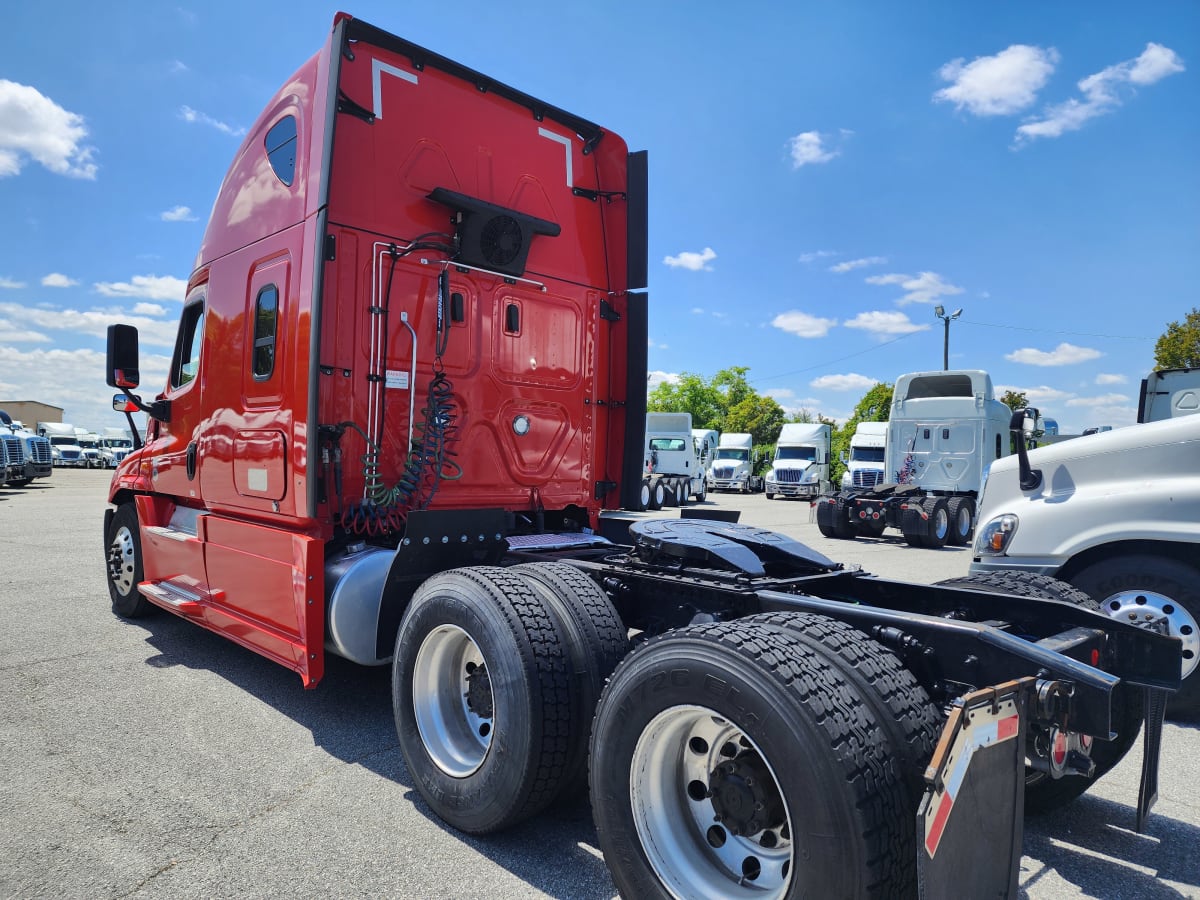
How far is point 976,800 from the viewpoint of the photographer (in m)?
1.91

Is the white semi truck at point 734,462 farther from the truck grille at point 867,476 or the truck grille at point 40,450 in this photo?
the truck grille at point 40,450

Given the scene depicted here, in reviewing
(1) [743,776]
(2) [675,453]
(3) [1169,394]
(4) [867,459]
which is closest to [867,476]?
(4) [867,459]

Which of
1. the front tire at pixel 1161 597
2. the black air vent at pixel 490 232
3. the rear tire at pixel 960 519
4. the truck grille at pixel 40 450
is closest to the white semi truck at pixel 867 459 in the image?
the rear tire at pixel 960 519

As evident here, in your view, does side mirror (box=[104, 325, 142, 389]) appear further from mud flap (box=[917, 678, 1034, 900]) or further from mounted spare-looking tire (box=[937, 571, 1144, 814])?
mud flap (box=[917, 678, 1034, 900])

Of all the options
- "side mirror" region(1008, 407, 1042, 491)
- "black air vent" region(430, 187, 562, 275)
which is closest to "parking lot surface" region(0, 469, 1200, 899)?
"side mirror" region(1008, 407, 1042, 491)

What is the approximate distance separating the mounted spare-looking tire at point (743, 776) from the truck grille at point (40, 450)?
98.9 feet

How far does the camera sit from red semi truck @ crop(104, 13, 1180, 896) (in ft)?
6.82

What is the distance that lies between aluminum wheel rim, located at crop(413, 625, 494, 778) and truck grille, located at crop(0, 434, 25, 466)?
26.2m

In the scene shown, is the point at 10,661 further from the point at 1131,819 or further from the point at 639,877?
the point at 1131,819

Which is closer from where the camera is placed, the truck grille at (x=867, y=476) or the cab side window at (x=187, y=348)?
the cab side window at (x=187, y=348)

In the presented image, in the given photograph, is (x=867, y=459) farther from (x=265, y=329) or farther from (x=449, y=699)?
(x=449, y=699)

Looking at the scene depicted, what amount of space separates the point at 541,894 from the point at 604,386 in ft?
11.2

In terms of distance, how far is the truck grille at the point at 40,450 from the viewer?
2594 centimetres

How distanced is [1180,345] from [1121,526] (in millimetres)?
26385
